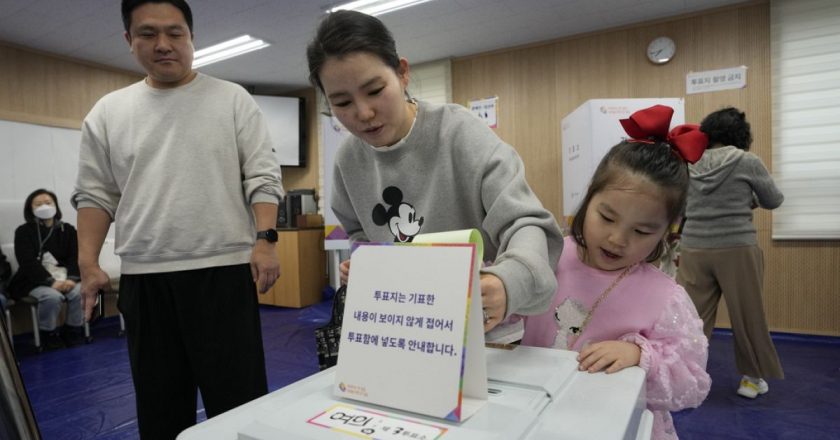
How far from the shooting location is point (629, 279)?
3.21ft

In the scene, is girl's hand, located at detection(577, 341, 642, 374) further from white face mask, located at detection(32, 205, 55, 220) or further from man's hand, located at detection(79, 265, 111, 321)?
white face mask, located at detection(32, 205, 55, 220)

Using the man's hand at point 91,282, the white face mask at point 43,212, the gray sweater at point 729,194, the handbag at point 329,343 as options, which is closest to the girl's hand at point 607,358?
the handbag at point 329,343

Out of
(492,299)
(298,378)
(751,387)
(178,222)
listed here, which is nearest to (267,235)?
(178,222)

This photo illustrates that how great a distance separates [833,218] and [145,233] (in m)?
4.36

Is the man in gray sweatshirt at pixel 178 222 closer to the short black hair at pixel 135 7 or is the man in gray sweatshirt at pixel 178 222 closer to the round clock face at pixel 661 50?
the short black hair at pixel 135 7

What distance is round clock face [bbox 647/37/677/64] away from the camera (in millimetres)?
3906

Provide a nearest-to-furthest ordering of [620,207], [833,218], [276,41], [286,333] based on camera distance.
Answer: [620,207]
[833,218]
[286,333]
[276,41]

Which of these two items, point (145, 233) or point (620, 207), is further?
point (145, 233)

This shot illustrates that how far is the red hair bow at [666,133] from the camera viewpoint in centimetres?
96

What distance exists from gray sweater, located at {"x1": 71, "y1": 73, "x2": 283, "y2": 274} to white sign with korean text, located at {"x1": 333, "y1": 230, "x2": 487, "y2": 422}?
85cm

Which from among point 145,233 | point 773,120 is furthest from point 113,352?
point 773,120

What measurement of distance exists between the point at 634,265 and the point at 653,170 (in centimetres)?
21

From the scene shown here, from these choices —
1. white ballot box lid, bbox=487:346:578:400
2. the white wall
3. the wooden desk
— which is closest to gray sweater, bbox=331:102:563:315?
white ballot box lid, bbox=487:346:578:400

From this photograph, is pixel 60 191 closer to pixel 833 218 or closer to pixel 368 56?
pixel 368 56
